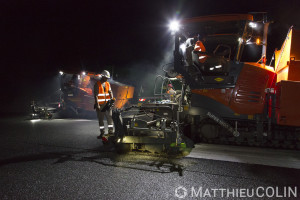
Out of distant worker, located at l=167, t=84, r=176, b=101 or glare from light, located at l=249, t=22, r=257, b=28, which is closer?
glare from light, located at l=249, t=22, r=257, b=28

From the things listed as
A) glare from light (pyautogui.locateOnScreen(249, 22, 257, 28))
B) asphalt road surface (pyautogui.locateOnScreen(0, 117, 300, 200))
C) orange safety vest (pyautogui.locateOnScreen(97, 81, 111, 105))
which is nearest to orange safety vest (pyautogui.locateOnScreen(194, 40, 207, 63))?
glare from light (pyautogui.locateOnScreen(249, 22, 257, 28))

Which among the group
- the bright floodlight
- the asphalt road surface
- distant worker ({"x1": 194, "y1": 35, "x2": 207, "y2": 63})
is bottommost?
the asphalt road surface

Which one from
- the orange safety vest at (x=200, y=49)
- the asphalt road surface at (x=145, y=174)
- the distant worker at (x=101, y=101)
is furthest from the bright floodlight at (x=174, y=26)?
the asphalt road surface at (x=145, y=174)

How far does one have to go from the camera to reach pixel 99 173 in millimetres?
3361

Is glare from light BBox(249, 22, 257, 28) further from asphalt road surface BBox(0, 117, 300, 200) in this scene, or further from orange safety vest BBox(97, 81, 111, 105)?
orange safety vest BBox(97, 81, 111, 105)

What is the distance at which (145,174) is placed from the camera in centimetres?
330

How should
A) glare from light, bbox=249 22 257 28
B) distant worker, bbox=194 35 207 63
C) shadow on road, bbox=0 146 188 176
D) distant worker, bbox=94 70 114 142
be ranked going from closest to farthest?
shadow on road, bbox=0 146 188 176 < glare from light, bbox=249 22 257 28 < distant worker, bbox=194 35 207 63 < distant worker, bbox=94 70 114 142

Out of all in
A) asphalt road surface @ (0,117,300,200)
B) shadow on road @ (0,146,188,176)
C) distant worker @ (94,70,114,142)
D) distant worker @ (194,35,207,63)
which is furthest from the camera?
distant worker @ (94,70,114,142)

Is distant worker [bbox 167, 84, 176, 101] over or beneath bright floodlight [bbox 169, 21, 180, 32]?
beneath

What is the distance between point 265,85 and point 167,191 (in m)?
3.63

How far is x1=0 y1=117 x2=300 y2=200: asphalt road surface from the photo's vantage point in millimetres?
2688

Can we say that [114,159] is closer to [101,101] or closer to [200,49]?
[101,101]

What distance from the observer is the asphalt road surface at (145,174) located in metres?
2.69

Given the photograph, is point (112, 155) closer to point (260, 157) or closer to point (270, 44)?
point (260, 157)
